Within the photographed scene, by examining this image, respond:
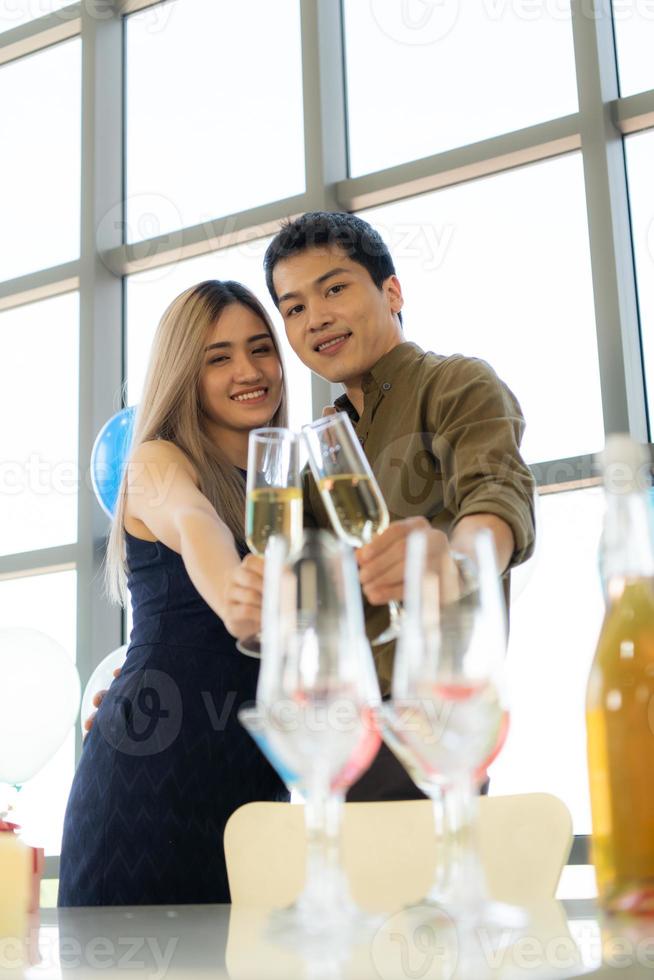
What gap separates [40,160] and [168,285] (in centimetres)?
101

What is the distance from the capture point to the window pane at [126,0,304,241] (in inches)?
171

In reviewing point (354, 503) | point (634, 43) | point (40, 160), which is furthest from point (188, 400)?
point (40, 160)

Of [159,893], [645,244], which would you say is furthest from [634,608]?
[645,244]

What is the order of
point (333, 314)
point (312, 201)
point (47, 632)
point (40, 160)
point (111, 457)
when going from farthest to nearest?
point (40, 160), point (47, 632), point (312, 201), point (111, 457), point (333, 314)

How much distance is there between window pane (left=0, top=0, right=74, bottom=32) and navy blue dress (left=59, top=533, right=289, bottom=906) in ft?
12.8

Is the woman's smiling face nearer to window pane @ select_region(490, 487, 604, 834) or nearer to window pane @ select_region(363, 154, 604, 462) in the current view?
window pane @ select_region(490, 487, 604, 834)

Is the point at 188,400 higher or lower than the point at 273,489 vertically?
higher

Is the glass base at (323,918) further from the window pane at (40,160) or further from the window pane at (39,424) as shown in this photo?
the window pane at (40,160)

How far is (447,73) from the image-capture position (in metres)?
4.03

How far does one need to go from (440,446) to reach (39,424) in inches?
125

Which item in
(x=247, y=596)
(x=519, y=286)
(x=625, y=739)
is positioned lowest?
(x=625, y=739)

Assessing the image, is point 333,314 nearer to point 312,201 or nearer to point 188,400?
point 188,400

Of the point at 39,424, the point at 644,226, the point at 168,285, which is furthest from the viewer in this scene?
the point at 39,424

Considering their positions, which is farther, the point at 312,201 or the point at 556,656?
the point at 312,201
